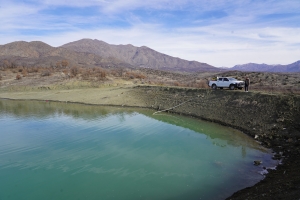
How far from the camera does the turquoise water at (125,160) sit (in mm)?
10797

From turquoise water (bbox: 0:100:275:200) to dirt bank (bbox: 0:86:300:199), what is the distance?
1109mm

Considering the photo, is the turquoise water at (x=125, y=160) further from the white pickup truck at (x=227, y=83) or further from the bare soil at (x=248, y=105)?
the white pickup truck at (x=227, y=83)

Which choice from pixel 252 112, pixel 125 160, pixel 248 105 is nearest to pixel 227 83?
pixel 248 105

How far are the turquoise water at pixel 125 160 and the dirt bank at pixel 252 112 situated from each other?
1.11 metres

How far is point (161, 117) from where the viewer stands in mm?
26594

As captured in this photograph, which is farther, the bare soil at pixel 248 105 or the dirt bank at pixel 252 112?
the bare soil at pixel 248 105

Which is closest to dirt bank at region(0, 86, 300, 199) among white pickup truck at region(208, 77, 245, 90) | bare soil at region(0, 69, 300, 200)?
bare soil at region(0, 69, 300, 200)

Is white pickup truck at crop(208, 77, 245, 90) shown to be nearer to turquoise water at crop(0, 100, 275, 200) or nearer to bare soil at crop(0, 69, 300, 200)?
bare soil at crop(0, 69, 300, 200)

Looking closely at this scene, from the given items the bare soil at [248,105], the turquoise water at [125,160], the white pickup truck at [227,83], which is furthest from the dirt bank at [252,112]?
the white pickup truck at [227,83]

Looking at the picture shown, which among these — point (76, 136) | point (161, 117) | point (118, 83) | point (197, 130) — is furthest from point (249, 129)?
point (118, 83)

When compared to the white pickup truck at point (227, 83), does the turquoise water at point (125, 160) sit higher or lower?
lower

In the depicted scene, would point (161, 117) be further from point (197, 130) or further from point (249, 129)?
point (249, 129)

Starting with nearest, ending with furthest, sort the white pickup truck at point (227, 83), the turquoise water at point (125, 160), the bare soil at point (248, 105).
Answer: the bare soil at point (248, 105)
the turquoise water at point (125, 160)
the white pickup truck at point (227, 83)

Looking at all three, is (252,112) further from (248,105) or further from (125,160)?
(125,160)
